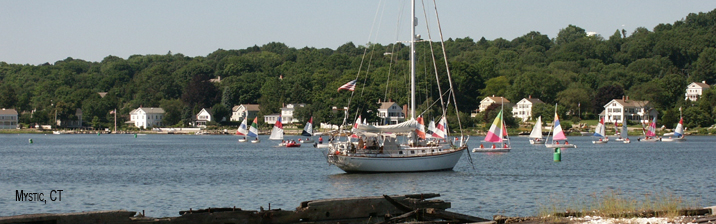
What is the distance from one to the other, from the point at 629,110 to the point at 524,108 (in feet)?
71.8

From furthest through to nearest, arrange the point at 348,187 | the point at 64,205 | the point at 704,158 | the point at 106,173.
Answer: the point at 704,158, the point at 106,173, the point at 348,187, the point at 64,205

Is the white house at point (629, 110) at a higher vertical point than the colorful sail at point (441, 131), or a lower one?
higher

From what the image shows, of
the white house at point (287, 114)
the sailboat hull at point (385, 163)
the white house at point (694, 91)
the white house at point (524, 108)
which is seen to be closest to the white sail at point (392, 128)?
the sailboat hull at point (385, 163)

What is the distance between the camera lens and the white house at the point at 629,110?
568 ft

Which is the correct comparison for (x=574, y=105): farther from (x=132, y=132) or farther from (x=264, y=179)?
(x=264, y=179)

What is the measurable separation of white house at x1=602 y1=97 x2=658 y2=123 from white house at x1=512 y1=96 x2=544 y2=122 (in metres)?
14.5

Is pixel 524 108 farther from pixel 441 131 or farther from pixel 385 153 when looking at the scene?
pixel 385 153

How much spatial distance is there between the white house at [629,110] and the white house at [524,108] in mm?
14451

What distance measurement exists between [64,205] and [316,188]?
1146cm

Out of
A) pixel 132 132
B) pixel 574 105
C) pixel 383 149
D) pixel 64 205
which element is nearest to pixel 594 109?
pixel 574 105

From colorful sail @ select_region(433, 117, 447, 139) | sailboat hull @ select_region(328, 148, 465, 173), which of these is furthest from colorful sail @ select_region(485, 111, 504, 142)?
sailboat hull @ select_region(328, 148, 465, 173)

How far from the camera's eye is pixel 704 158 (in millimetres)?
66312

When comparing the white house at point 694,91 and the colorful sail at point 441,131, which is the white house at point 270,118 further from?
A: the colorful sail at point 441,131

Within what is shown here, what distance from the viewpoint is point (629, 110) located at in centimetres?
17500
